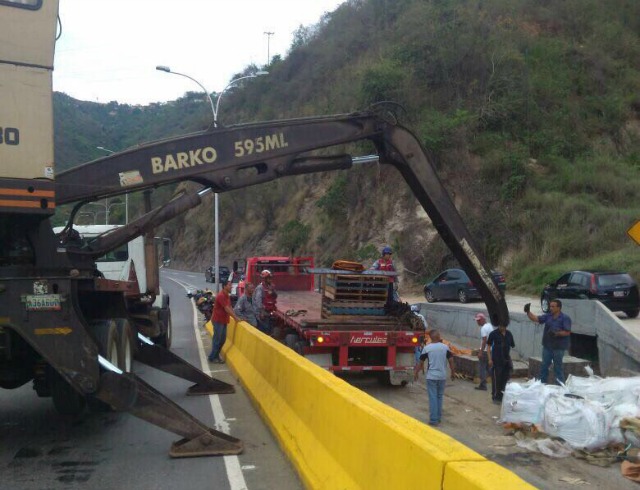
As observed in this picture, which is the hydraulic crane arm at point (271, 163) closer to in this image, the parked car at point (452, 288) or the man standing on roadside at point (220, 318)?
the man standing on roadside at point (220, 318)

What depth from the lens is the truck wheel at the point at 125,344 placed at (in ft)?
31.6

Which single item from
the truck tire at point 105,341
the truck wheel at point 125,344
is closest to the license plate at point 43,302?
the truck tire at point 105,341

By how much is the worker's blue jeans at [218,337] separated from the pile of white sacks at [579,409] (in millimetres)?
6617

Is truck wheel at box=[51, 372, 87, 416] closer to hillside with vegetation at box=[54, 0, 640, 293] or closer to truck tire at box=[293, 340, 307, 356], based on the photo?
truck tire at box=[293, 340, 307, 356]

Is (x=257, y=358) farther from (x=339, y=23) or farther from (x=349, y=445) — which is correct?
(x=339, y=23)

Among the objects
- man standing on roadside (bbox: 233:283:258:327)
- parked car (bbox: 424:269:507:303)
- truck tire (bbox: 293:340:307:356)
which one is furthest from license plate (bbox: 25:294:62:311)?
parked car (bbox: 424:269:507:303)

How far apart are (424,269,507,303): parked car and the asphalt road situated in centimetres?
1849

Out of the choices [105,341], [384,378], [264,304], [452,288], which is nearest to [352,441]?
[105,341]

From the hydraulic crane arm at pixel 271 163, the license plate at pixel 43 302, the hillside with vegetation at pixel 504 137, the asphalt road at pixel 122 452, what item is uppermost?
the hillside with vegetation at pixel 504 137

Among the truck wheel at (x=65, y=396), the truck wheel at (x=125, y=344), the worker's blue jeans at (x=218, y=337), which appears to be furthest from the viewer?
the worker's blue jeans at (x=218, y=337)

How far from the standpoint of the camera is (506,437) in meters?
9.64

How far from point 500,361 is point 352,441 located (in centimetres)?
737

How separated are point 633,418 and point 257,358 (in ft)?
17.9

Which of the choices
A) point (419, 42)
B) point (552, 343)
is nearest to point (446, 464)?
point (552, 343)
